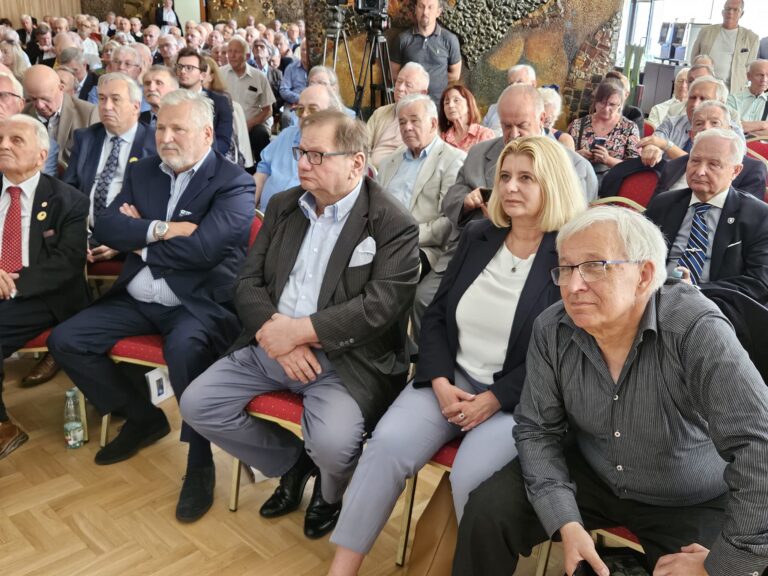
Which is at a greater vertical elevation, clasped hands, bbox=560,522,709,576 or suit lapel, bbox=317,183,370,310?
suit lapel, bbox=317,183,370,310

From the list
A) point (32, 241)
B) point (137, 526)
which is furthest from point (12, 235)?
point (137, 526)

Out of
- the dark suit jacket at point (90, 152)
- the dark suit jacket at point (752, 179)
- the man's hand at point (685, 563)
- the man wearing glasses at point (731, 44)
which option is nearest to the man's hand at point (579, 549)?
the man's hand at point (685, 563)

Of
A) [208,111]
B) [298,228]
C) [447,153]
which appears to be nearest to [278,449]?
[298,228]

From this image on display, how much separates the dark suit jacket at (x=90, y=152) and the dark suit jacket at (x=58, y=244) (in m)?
0.57

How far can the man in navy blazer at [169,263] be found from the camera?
8.53 feet

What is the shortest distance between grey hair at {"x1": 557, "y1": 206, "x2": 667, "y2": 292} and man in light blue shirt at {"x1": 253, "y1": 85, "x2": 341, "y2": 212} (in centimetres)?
246

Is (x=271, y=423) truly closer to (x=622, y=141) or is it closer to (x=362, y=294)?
(x=362, y=294)

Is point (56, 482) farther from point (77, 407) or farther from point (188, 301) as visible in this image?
point (188, 301)

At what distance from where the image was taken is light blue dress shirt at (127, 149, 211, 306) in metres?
2.65

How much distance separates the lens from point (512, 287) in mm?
2059

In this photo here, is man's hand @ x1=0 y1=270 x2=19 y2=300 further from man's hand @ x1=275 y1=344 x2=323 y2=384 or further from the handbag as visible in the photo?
the handbag

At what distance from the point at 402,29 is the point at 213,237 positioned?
4686 millimetres

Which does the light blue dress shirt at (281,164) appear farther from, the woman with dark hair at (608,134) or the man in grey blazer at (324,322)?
the woman with dark hair at (608,134)

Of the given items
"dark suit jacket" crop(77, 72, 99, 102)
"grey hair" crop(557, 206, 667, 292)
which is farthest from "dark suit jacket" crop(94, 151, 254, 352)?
"dark suit jacket" crop(77, 72, 99, 102)
